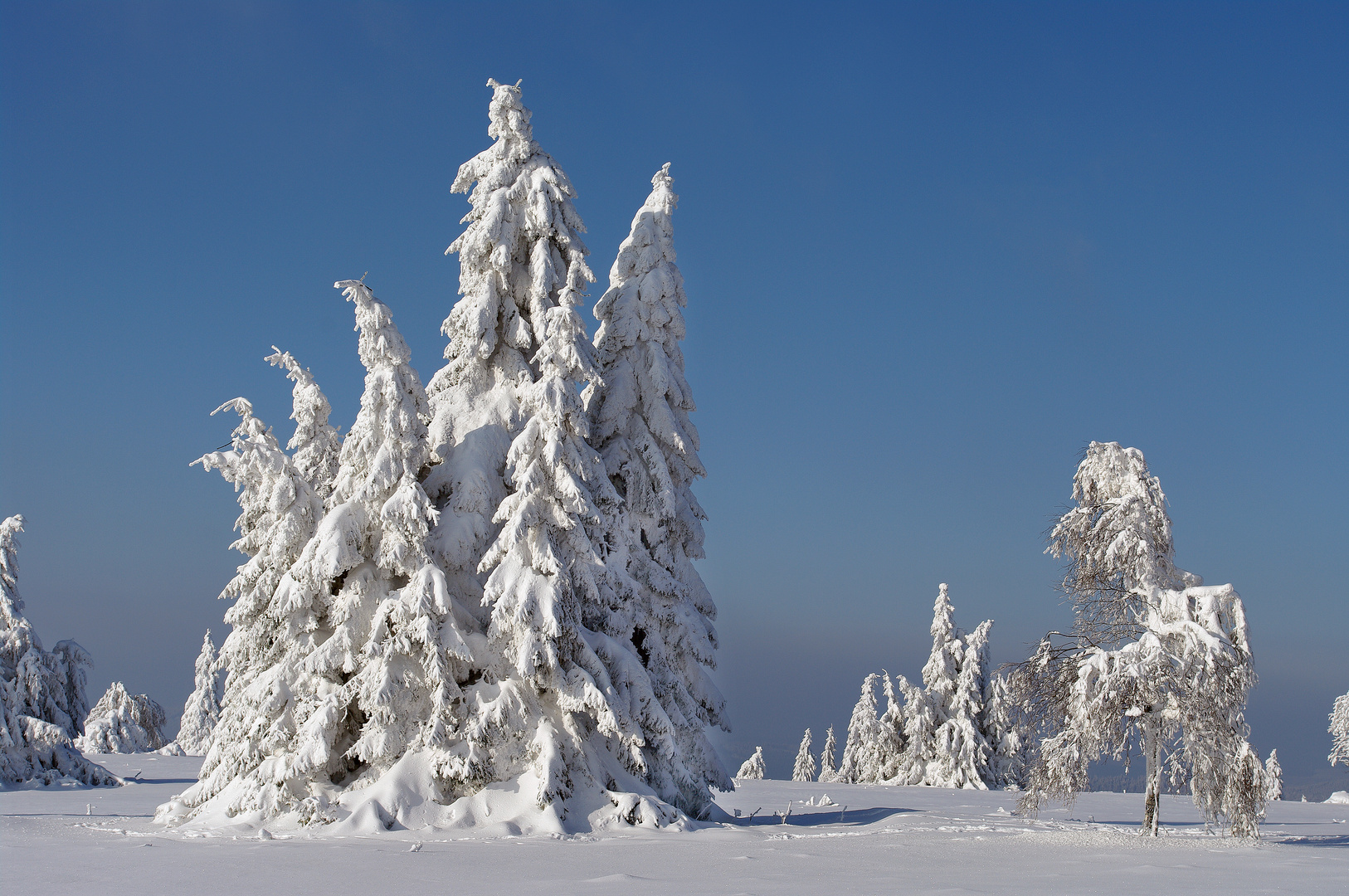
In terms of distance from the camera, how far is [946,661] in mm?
50875

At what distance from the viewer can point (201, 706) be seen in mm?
68500

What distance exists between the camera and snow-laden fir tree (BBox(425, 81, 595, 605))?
2136cm

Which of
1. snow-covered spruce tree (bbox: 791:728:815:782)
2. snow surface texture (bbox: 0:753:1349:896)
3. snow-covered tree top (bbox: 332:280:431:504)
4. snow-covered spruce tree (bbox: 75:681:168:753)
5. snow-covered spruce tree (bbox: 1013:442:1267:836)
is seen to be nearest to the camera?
snow surface texture (bbox: 0:753:1349:896)

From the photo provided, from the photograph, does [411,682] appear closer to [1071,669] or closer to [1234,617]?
[1071,669]

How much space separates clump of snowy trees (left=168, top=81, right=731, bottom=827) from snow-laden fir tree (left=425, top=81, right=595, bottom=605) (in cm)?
6

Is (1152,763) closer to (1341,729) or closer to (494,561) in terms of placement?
(494,561)

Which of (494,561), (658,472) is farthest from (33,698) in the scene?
(658,472)

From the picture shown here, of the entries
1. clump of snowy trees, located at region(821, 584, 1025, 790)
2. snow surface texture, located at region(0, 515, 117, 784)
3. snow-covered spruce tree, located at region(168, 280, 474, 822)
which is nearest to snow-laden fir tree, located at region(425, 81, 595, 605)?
snow-covered spruce tree, located at region(168, 280, 474, 822)

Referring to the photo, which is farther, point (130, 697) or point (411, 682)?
point (130, 697)

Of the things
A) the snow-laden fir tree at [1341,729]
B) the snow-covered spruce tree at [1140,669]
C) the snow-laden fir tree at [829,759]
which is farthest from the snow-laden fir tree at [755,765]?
the snow-covered spruce tree at [1140,669]

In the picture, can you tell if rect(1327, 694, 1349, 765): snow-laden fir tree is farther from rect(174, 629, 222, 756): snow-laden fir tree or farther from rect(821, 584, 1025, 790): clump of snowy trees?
rect(174, 629, 222, 756): snow-laden fir tree

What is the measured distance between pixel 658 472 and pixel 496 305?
5.46 m

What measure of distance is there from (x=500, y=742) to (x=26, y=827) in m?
9.23

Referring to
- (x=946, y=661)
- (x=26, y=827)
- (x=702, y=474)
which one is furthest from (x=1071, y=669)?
(x=946, y=661)
